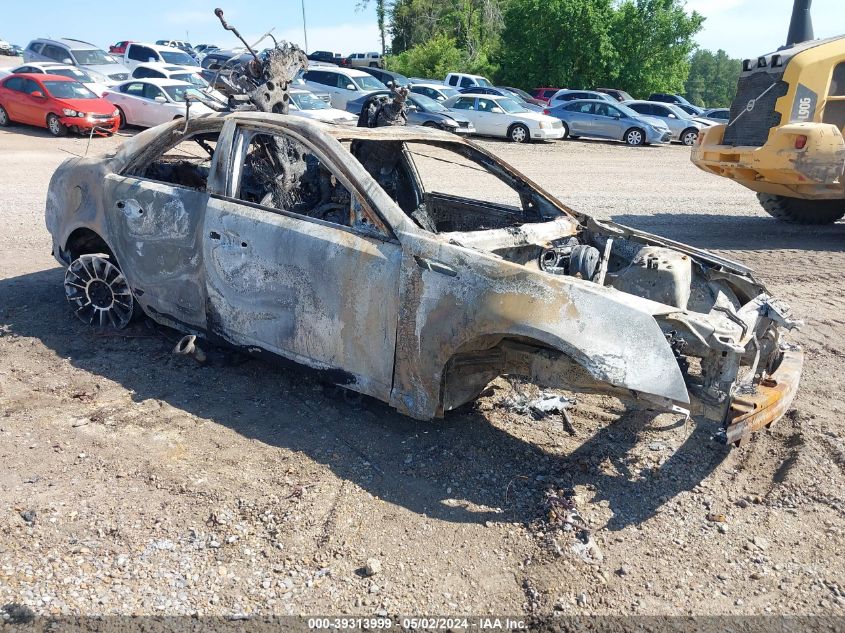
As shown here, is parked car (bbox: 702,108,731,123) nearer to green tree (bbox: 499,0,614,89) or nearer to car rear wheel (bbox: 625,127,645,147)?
car rear wheel (bbox: 625,127,645,147)

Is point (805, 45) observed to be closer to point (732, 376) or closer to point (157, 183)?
point (732, 376)

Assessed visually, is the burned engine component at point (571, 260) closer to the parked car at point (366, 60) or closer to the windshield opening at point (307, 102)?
the windshield opening at point (307, 102)

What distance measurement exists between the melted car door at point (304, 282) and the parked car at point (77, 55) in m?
22.9

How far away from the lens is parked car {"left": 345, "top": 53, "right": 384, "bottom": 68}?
48.2 meters

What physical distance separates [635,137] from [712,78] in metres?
94.1

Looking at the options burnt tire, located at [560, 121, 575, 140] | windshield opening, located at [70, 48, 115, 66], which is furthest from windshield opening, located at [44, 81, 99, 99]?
burnt tire, located at [560, 121, 575, 140]

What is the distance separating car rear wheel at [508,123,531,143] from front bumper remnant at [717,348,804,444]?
18271 millimetres

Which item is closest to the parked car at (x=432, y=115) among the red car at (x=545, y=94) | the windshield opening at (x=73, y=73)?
the windshield opening at (x=73, y=73)

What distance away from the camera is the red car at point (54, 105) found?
1728cm

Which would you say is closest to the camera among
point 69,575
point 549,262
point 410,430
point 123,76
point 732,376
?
point 69,575

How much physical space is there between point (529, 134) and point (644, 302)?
18673 millimetres

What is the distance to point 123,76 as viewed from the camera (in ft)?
80.5

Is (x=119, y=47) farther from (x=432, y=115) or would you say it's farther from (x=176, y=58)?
(x=432, y=115)

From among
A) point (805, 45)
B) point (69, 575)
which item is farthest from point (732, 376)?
point (805, 45)
